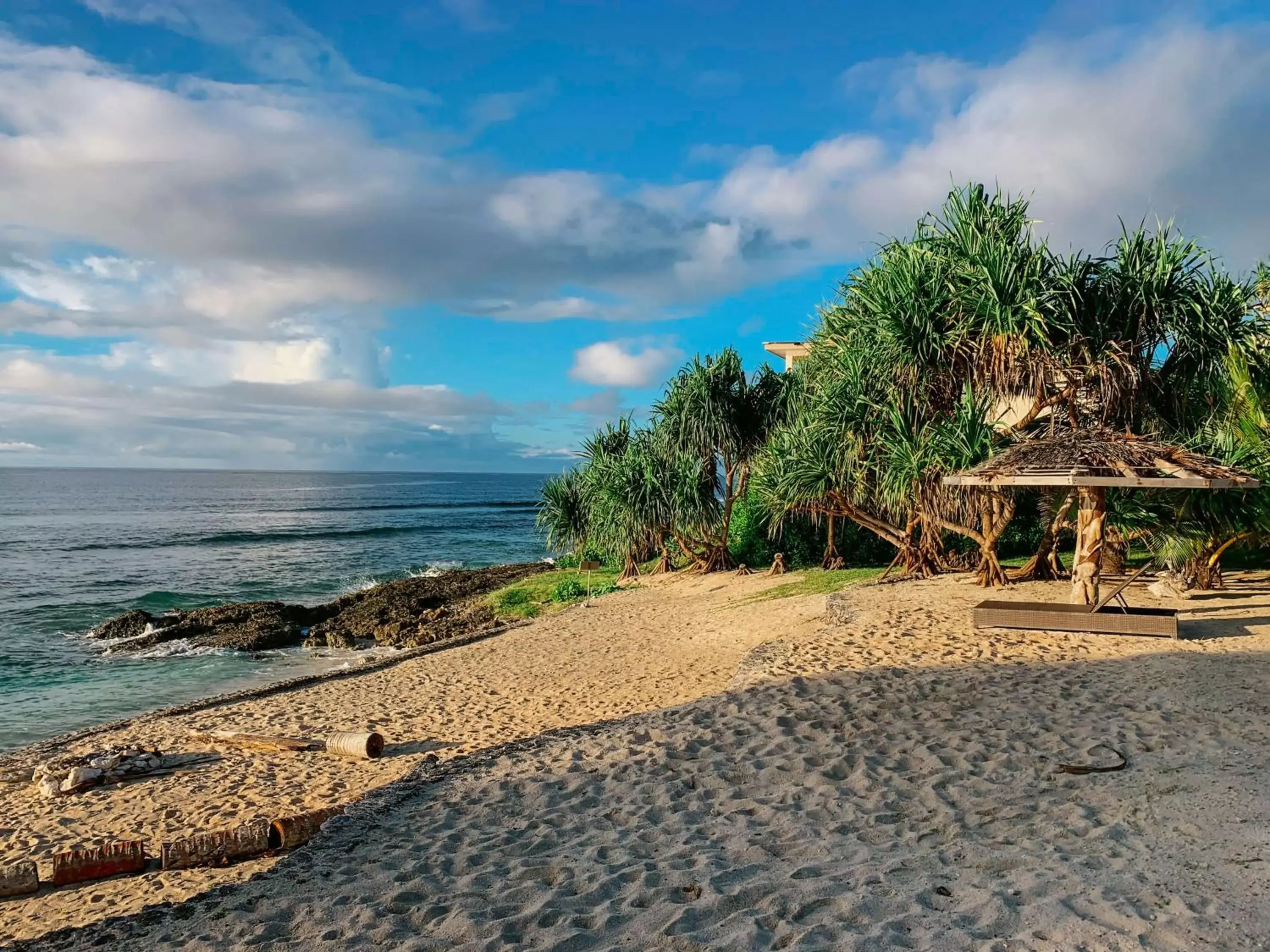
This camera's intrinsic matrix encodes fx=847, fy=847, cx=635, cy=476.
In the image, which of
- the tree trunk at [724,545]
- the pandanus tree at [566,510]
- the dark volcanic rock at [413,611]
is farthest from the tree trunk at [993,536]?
the pandanus tree at [566,510]

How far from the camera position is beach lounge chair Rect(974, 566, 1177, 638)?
9703mm

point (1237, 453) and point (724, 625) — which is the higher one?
point (1237, 453)

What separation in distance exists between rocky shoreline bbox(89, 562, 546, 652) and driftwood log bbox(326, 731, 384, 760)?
8078mm

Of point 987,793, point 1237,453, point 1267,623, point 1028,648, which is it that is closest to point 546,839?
point 987,793

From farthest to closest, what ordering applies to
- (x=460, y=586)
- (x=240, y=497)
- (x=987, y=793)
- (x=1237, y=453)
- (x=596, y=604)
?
1. (x=240, y=497)
2. (x=460, y=586)
3. (x=596, y=604)
4. (x=1237, y=453)
5. (x=987, y=793)

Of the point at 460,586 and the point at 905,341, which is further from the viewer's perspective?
the point at 460,586

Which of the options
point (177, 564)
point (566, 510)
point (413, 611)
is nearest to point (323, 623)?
point (413, 611)

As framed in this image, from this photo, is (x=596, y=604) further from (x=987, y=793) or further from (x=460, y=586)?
(x=987, y=793)

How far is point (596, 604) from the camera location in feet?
57.2

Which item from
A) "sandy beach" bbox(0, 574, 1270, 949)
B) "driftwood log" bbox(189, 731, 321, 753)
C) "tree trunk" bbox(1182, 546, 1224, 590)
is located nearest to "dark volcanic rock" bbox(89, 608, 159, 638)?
"sandy beach" bbox(0, 574, 1270, 949)

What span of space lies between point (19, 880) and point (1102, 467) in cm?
1050

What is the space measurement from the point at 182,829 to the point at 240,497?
9048 cm

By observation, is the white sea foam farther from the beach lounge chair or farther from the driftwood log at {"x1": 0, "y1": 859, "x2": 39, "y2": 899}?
the beach lounge chair

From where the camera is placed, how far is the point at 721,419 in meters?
18.8
